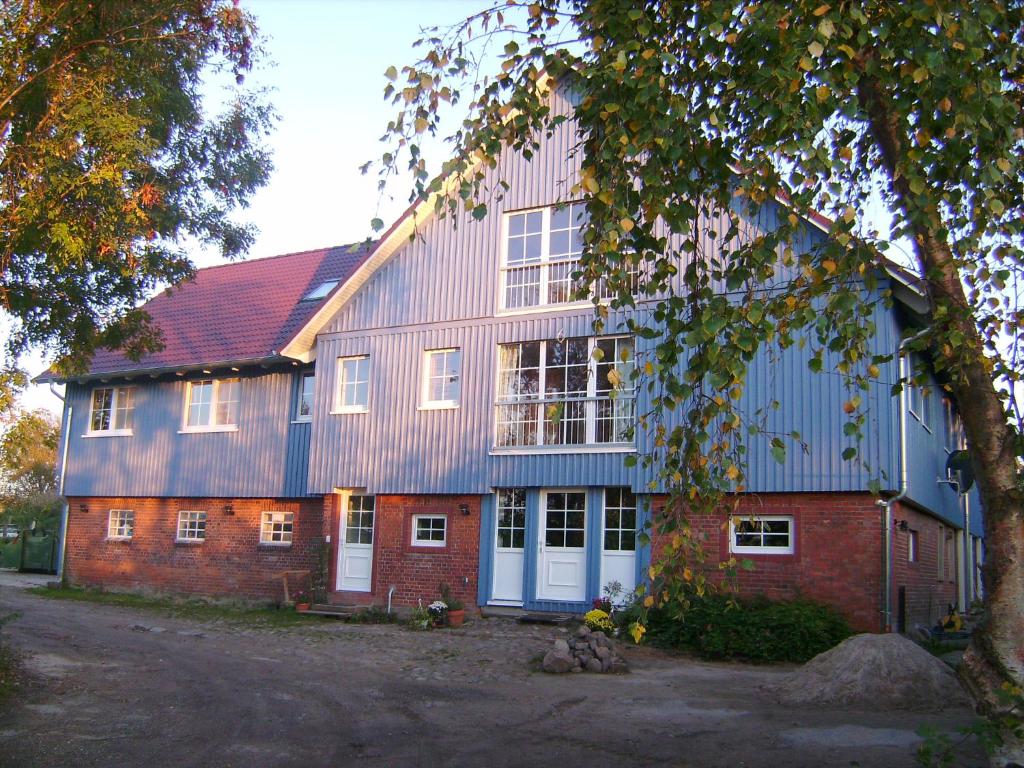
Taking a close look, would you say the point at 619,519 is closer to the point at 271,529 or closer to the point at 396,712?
the point at 396,712

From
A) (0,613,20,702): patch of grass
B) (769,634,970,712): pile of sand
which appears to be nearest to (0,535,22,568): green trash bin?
(0,613,20,702): patch of grass

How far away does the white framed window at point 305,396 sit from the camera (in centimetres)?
2092

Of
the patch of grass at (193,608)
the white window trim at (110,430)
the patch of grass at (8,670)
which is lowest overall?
the patch of grass at (193,608)

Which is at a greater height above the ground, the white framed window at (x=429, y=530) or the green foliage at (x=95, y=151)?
the green foliage at (x=95, y=151)

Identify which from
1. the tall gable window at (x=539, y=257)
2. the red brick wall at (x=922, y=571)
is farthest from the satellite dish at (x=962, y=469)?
the tall gable window at (x=539, y=257)

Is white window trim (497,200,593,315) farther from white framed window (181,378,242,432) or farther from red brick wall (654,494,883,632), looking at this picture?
white framed window (181,378,242,432)

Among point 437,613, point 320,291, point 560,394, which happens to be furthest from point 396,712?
point 320,291

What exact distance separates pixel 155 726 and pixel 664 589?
5550 mm

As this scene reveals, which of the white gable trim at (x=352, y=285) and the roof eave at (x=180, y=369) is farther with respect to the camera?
the roof eave at (x=180, y=369)

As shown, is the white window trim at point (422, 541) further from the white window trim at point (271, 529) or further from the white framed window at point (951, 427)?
the white framed window at point (951, 427)

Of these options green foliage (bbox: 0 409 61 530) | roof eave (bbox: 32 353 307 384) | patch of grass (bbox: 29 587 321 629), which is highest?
roof eave (bbox: 32 353 307 384)

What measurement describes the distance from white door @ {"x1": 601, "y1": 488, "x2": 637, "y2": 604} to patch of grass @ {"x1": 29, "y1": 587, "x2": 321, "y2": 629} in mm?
5615

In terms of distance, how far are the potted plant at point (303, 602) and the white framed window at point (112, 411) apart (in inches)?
279

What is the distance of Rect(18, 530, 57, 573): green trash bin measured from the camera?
31734mm
